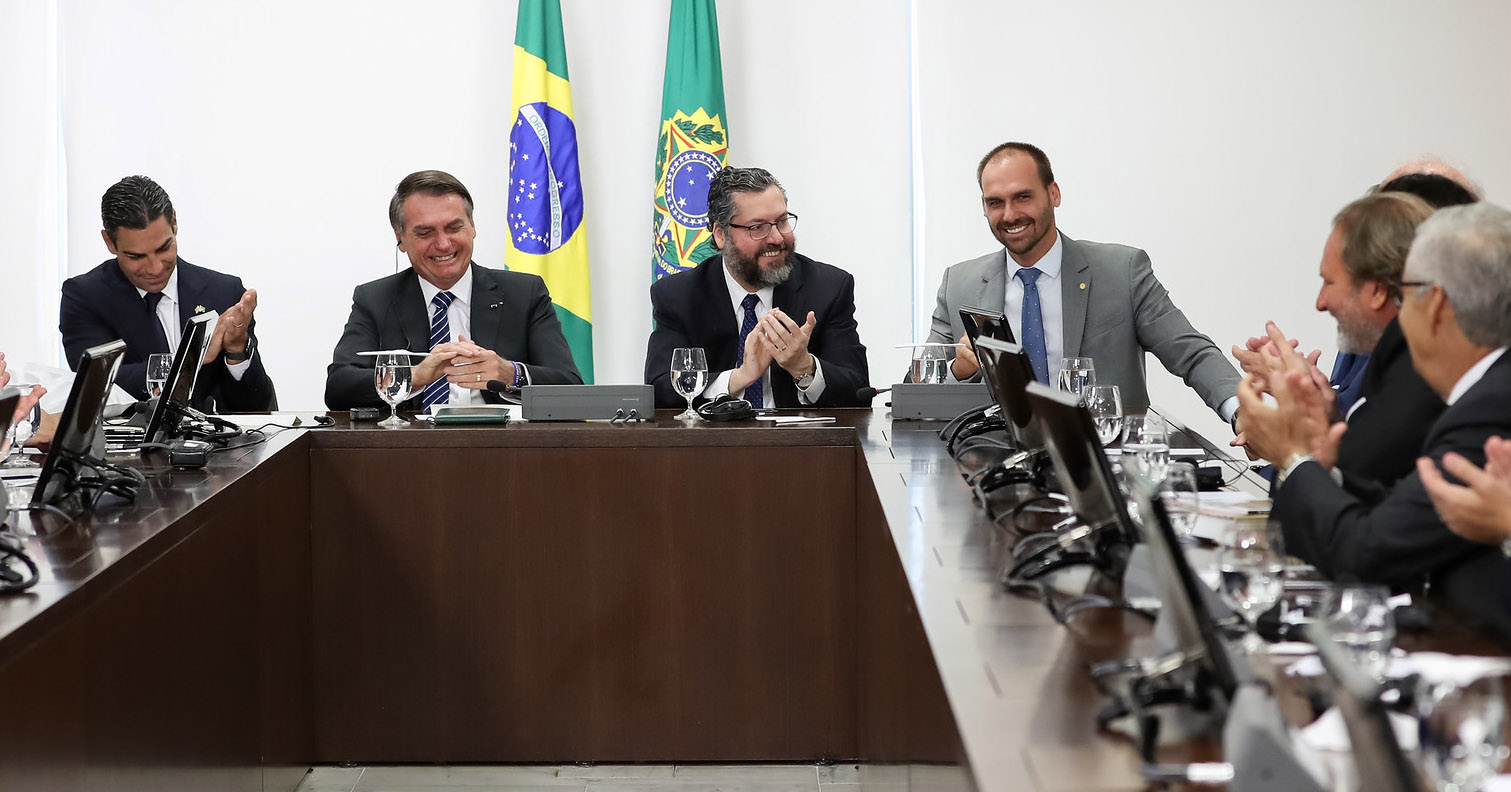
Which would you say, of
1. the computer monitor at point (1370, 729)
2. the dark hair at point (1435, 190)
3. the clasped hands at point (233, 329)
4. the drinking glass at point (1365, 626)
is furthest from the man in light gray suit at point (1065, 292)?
the computer monitor at point (1370, 729)

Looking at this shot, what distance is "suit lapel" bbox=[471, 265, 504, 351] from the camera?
446 centimetres

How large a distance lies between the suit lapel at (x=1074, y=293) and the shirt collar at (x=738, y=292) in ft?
2.99

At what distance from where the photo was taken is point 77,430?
2641 millimetres

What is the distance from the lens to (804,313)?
4469 mm

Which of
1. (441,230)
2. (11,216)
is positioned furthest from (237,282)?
(11,216)

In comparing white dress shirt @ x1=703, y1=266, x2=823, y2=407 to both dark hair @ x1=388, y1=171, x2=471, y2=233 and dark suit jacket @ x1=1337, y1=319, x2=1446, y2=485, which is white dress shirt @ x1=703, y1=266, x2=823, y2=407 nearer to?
dark hair @ x1=388, y1=171, x2=471, y2=233

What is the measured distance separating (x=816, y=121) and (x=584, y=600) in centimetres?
310

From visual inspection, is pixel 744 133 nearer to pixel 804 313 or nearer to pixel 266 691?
pixel 804 313

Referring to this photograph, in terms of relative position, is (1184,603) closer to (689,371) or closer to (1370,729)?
(1370,729)

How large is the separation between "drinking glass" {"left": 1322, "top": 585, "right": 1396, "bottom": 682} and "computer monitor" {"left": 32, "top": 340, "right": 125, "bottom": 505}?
84.8 inches

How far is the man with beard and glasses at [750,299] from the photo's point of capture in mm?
4352

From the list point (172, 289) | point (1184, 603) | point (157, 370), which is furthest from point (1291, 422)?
point (172, 289)

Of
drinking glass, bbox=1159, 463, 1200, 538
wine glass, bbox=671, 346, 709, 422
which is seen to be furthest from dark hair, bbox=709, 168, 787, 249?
drinking glass, bbox=1159, 463, 1200, 538

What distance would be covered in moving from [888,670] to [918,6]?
420 centimetres
